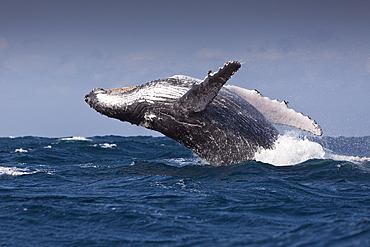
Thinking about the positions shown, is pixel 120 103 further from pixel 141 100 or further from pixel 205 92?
pixel 205 92

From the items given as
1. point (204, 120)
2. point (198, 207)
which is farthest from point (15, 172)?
point (198, 207)

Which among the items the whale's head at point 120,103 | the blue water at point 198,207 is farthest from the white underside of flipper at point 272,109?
the whale's head at point 120,103

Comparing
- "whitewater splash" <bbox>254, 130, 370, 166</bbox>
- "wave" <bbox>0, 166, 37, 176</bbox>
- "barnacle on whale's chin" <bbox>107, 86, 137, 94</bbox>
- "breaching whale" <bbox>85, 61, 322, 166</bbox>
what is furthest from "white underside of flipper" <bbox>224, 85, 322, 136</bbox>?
"wave" <bbox>0, 166, 37, 176</bbox>

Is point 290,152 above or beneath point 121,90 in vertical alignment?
beneath

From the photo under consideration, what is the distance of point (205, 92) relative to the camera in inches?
309

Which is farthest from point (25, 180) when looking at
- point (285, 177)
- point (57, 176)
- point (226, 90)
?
point (285, 177)

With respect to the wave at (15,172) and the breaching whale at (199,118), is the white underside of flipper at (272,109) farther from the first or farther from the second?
the wave at (15,172)

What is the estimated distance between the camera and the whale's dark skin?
8836 millimetres

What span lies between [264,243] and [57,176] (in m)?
7.03

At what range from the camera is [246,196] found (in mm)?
6309

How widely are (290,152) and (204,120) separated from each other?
255 centimetres

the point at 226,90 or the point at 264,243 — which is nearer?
the point at 264,243

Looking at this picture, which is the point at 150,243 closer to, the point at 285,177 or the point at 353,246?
the point at 353,246

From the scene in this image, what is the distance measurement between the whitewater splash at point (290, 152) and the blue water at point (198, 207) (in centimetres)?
32
